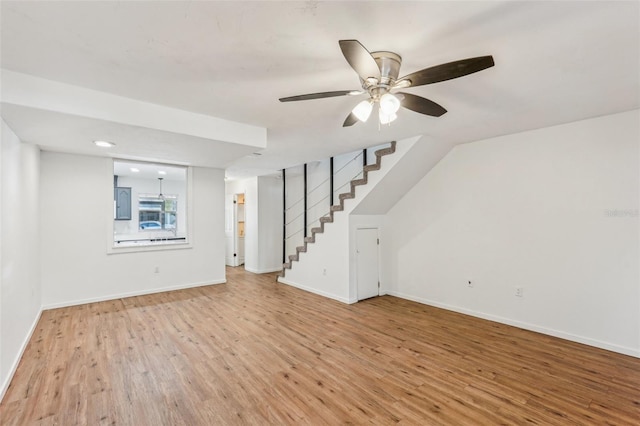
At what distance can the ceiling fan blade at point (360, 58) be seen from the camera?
1.52 m

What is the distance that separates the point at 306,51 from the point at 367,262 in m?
3.90

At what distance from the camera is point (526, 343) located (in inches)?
134

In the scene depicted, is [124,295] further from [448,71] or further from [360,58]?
[448,71]

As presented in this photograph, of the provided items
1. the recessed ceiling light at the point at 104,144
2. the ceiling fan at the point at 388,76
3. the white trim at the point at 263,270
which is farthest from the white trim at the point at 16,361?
the white trim at the point at 263,270

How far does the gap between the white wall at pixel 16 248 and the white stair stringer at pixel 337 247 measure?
13.0ft

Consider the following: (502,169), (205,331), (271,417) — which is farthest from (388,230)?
(271,417)

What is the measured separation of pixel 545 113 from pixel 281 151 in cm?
356

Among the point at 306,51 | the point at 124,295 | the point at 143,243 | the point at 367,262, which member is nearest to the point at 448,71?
the point at 306,51

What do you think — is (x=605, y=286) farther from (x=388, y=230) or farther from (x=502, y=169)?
(x=388, y=230)

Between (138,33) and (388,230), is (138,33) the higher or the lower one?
the higher one

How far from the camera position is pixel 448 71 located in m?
1.78

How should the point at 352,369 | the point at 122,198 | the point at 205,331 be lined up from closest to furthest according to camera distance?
the point at 352,369
the point at 205,331
the point at 122,198

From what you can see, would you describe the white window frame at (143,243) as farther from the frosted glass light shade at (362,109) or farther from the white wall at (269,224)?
the frosted glass light shade at (362,109)

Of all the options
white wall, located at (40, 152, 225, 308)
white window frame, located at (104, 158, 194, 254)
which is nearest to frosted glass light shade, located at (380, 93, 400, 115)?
white window frame, located at (104, 158, 194, 254)
